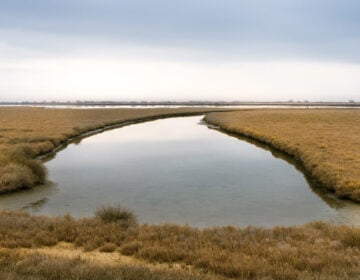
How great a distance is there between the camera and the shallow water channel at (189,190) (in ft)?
53.8

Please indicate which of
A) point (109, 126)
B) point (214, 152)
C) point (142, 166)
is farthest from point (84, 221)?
point (109, 126)

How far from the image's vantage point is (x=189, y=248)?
10.4m

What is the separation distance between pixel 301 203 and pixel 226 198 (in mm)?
3658

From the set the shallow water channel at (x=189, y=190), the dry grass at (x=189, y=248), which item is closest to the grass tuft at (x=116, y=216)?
the dry grass at (x=189, y=248)

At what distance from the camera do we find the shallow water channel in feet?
53.8

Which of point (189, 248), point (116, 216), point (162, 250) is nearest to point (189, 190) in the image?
point (116, 216)

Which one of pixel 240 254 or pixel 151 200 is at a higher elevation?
pixel 240 254

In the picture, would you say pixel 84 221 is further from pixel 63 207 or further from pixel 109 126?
pixel 109 126

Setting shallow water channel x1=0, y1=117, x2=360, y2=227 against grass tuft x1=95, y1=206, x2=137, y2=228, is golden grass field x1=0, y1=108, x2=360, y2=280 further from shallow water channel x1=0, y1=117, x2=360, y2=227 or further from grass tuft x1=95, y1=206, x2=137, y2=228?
shallow water channel x1=0, y1=117, x2=360, y2=227

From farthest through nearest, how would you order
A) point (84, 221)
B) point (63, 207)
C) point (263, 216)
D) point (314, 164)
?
point (314, 164) < point (63, 207) < point (263, 216) < point (84, 221)

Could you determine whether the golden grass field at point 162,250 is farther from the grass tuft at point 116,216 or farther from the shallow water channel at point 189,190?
the shallow water channel at point 189,190

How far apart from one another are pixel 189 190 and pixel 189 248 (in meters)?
10.5

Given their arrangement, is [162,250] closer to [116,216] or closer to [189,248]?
[189,248]

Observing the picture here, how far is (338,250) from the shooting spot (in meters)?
10.1
